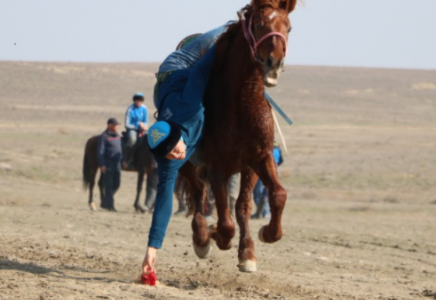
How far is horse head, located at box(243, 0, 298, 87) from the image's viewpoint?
240 inches

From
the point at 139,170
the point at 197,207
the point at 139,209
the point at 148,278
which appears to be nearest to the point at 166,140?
the point at 148,278

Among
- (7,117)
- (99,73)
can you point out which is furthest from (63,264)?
(99,73)

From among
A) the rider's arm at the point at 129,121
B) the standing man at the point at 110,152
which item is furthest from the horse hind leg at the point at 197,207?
the standing man at the point at 110,152

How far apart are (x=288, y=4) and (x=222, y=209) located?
63.6 inches

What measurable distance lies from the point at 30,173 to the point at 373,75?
67791mm

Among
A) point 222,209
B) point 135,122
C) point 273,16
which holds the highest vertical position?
point 273,16

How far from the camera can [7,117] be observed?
138 feet

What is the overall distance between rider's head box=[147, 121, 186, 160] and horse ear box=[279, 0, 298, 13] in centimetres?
115

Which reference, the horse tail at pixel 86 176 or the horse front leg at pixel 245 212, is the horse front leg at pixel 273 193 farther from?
the horse tail at pixel 86 176

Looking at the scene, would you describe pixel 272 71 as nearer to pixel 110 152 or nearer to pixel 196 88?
pixel 196 88

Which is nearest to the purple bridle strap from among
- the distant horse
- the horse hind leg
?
the horse hind leg

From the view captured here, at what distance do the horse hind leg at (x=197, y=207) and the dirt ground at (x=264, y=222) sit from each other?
12.4 inches

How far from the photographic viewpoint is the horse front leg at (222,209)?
691 centimetres

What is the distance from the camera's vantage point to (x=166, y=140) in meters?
6.54
